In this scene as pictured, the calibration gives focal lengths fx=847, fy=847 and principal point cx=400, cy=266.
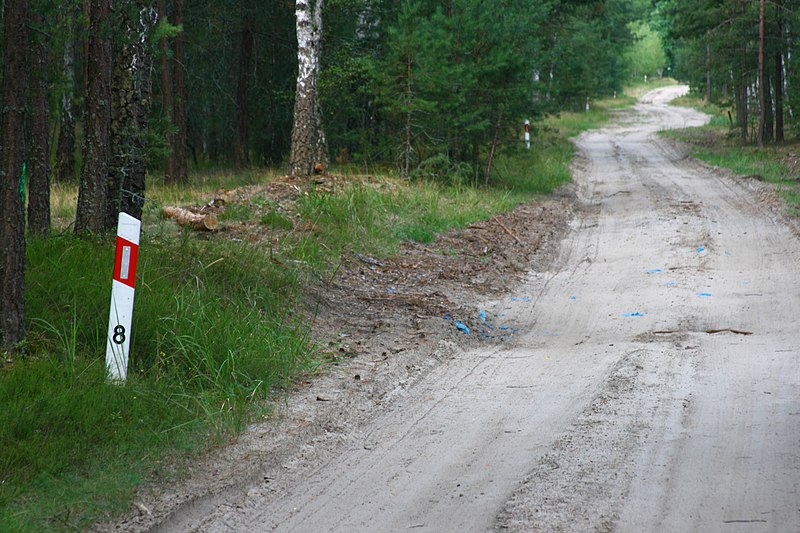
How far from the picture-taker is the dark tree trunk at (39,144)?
30.5ft

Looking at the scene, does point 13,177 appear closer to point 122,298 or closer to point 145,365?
point 122,298

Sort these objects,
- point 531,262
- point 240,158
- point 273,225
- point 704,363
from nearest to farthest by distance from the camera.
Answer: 1. point 704,363
2. point 273,225
3. point 531,262
4. point 240,158

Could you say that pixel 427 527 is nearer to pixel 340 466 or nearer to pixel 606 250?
pixel 340 466

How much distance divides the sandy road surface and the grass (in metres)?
0.72

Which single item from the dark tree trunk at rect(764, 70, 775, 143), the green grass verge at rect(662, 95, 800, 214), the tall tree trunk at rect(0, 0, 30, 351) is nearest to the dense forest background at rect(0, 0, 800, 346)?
the tall tree trunk at rect(0, 0, 30, 351)

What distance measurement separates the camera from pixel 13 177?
19.7 feet

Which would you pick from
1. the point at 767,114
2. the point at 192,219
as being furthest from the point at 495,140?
the point at 767,114

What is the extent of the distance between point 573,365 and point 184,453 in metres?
3.67

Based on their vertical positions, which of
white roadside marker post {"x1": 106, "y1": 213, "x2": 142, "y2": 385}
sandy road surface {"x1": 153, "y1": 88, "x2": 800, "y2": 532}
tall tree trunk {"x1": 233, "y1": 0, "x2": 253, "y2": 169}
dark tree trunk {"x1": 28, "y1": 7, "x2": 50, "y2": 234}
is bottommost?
sandy road surface {"x1": 153, "y1": 88, "x2": 800, "y2": 532}

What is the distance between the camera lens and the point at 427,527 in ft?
14.4

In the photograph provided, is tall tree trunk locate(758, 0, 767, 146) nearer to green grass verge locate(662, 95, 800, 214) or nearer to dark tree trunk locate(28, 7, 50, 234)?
green grass verge locate(662, 95, 800, 214)

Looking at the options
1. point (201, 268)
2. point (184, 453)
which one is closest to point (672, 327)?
point (201, 268)

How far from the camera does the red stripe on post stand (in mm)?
6129

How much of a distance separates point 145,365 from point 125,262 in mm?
885
